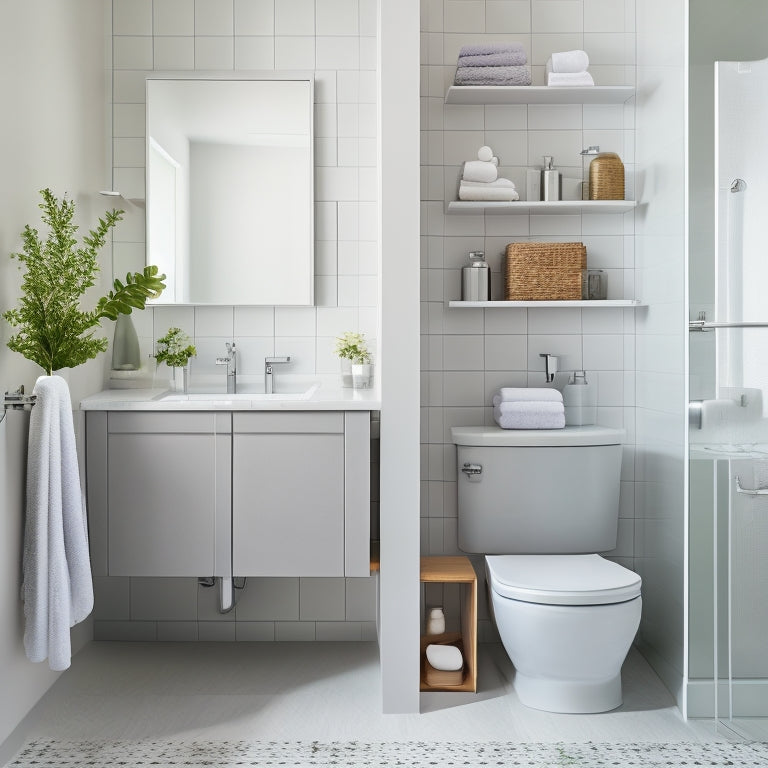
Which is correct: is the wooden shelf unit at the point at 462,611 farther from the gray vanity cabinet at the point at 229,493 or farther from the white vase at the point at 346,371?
the white vase at the point at 346,371

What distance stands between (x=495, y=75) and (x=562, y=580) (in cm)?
170

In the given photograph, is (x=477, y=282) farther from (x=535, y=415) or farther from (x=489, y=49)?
(x=489, y=49)

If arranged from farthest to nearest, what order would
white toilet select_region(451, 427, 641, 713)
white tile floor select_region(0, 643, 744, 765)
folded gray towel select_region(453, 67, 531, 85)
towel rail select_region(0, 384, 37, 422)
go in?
folded gray towel select_region(453, 67, 531, 85) < white toilet select_region(451, 427, 641, 713) < white tile floor select_region(0, 643, 744, 765) < towel rail select_region(0, 384, 37, 422)

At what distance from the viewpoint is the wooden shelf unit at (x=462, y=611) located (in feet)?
8.00

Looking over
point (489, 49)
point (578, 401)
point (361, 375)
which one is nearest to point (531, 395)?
point (578, 401)

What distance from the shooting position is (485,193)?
266cm

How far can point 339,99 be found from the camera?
284cm

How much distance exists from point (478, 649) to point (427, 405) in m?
0.92

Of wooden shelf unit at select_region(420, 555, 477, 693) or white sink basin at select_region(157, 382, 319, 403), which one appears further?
white sink basin at select_region(157, 382, 319, 403)

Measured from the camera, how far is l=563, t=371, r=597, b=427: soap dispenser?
9.05ft

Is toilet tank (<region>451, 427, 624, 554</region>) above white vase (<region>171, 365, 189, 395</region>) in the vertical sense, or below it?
below

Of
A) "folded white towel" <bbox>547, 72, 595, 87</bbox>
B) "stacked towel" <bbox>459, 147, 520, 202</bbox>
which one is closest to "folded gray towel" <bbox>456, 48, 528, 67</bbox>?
"folded white towel" <bbox>547, 72, 595, 87</bbox>

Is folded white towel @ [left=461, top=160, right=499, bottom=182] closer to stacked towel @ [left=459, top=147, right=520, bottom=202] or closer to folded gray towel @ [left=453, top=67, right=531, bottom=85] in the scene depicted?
stacked towel @ [left=459, top=147, right=520, bottom=202]

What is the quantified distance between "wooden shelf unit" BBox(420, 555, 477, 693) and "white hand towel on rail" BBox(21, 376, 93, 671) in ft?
3.51
